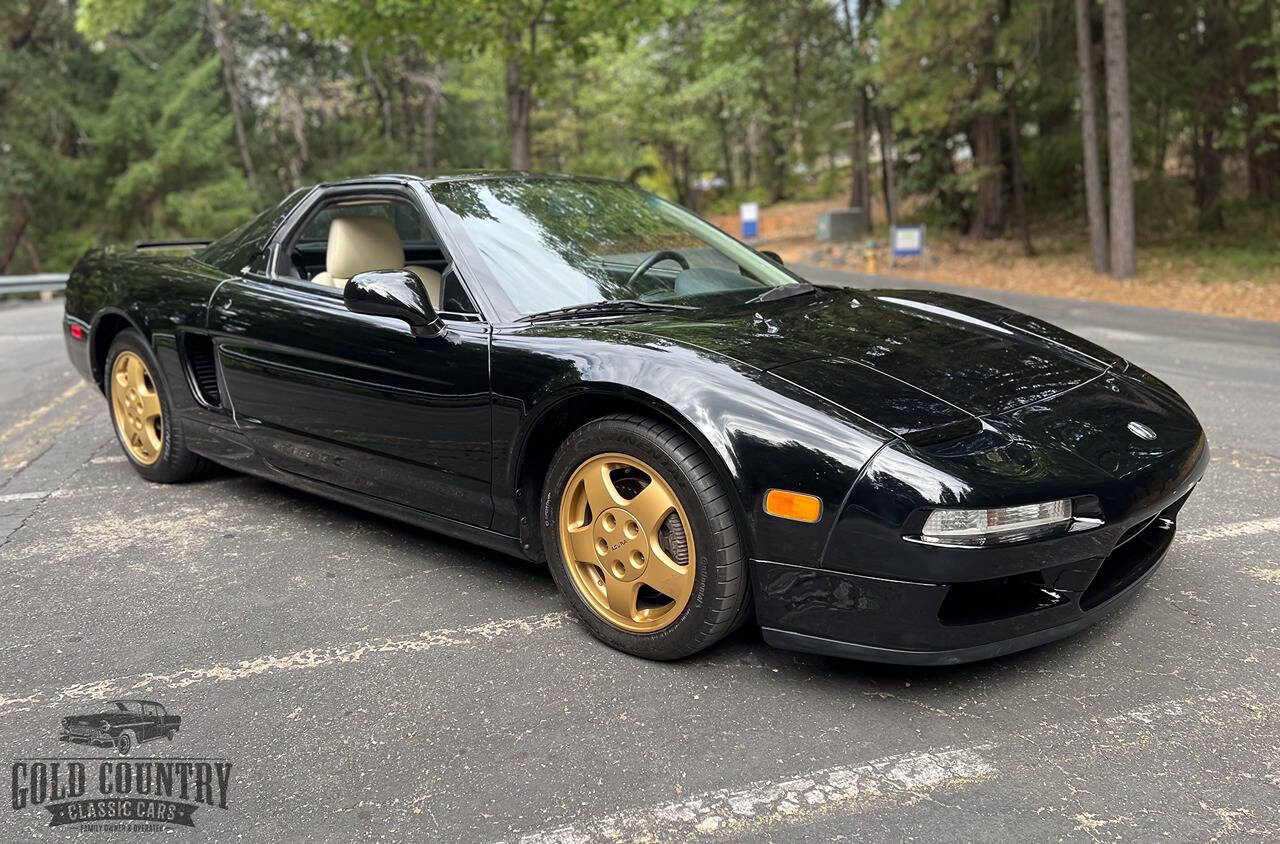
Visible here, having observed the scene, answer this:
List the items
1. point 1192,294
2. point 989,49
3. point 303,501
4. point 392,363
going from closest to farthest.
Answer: point 392,363 < point 303,501 < point 1192,294 < point 989,49

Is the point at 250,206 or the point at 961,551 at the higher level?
the point at 250,206

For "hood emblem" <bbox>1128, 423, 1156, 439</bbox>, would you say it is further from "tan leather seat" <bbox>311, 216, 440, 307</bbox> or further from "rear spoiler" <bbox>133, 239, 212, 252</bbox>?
"rear spoiler" <bbox>133, 239, 212, 252</bbox>

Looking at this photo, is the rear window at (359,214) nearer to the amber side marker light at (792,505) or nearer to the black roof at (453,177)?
the black roof at (453,177)

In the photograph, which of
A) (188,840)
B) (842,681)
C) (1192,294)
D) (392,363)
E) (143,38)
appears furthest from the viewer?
(143,38)

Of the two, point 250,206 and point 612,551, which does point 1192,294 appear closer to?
point 612,551

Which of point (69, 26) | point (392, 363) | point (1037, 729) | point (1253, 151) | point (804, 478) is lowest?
point (1037, 729)

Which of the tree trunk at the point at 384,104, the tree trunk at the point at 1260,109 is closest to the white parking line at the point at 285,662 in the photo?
the tree trunk at the point at 1260,109

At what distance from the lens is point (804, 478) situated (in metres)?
2.44

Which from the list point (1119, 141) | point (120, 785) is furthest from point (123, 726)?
point (1119, 141)

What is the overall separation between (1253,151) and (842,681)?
1898 centimetres

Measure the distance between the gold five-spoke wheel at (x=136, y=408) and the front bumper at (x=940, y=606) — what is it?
3281mm

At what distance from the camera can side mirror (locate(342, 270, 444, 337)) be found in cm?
314

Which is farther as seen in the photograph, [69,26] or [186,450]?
[69,26]

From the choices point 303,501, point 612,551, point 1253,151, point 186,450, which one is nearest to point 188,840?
point 612,551
